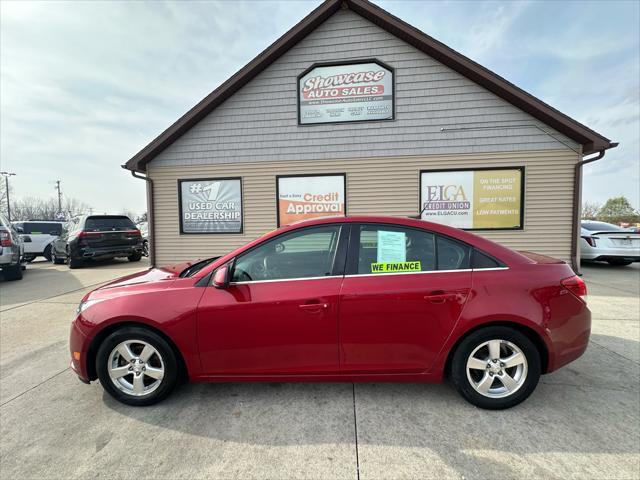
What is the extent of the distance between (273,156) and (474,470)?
7371mm

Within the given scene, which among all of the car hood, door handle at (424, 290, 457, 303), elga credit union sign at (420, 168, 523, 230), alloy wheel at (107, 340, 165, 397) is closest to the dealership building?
elga credit union sign at (420, 168, 523, 230)

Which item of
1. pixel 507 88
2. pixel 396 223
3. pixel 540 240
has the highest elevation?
pixel 507 88

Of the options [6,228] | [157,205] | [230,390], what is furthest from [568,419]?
[6,228]

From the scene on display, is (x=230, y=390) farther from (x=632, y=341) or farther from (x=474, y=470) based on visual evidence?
(x=632, y=341)

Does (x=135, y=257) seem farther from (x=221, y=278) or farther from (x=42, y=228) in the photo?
(x=221, y=278)

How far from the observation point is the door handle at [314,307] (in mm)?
2318

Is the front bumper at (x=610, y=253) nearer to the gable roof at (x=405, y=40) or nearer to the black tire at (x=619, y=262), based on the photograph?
the black tire at (x=619, y=262)

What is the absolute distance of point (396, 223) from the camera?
100 inches

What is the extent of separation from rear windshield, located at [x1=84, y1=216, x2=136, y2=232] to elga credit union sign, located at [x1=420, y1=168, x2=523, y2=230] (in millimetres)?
9708

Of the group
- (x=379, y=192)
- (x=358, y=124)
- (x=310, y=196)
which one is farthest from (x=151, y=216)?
(x=379, y=192)

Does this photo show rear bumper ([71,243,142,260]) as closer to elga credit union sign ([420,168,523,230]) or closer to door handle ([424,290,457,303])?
elga credit union sign ([420,168,523,230])

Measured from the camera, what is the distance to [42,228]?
45.6 feet

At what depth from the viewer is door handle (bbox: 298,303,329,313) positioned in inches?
91.3

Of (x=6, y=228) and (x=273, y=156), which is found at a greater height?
(x=273, y=156)
